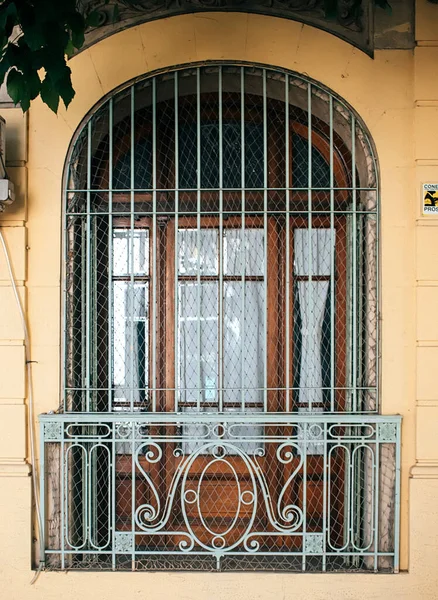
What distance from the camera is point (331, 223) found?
12.9 feet

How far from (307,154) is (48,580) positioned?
3429mm

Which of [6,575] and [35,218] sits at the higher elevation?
[35,218]

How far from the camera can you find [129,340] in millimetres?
4266

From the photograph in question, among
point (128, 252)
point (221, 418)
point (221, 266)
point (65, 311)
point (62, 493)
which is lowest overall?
point (62, 493)

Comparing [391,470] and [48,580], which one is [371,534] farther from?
[48,580]

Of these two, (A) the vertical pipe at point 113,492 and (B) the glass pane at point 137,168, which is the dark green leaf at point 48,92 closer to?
(B) the glass pane at point 137,168

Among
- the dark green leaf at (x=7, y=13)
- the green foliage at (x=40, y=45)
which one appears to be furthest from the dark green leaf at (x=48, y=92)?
the dark green leaf at (x=7, y=13)

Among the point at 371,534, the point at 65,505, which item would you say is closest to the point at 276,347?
the point at 371,534

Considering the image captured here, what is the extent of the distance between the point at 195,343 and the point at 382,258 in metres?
1.41

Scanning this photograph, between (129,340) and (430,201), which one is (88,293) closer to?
(129,340)

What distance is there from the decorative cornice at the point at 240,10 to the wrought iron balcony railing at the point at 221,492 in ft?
8.39

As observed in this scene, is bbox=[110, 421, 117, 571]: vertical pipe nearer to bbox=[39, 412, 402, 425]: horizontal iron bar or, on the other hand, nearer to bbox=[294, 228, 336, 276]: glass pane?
bbox=[39, 412, 402, 425]: horizontal iron bar

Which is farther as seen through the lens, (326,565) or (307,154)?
(307,154)

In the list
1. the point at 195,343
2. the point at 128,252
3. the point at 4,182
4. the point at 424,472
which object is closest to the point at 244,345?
the point at 195,343
